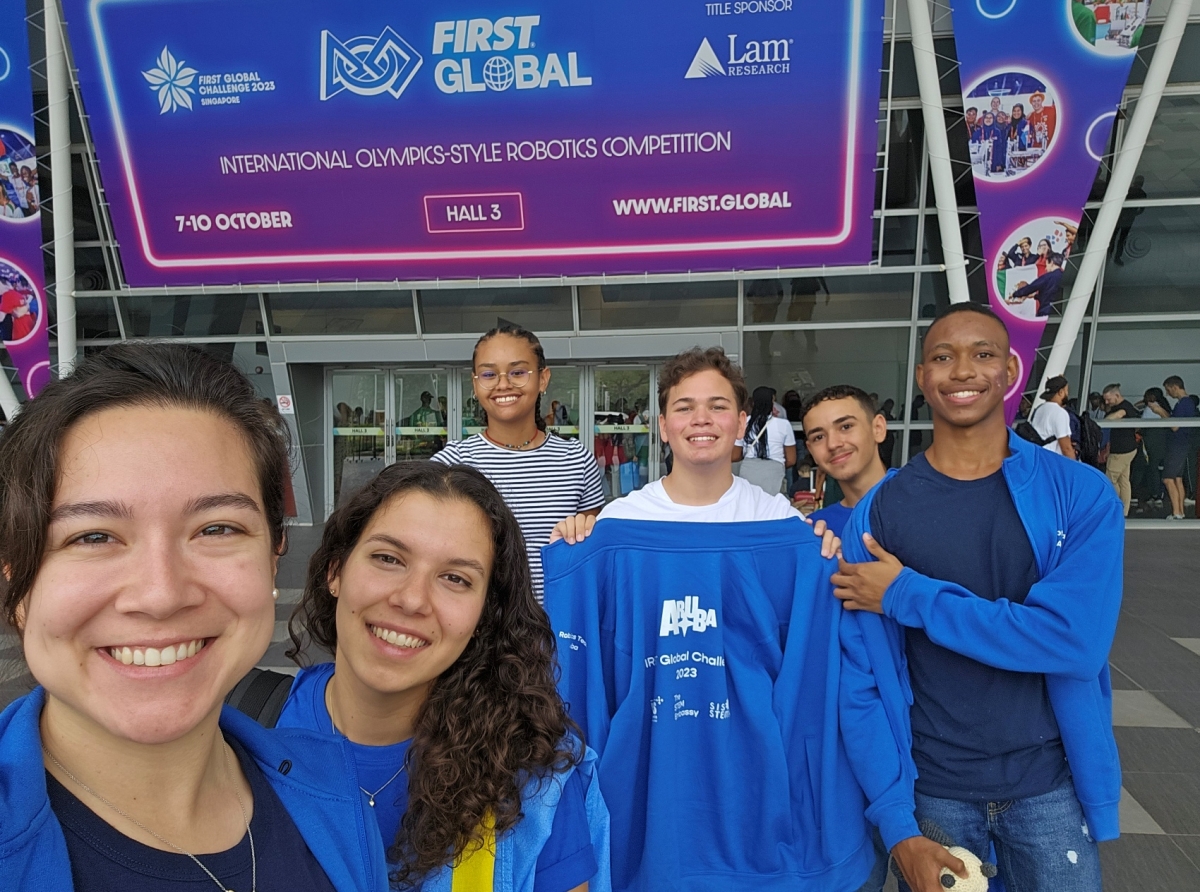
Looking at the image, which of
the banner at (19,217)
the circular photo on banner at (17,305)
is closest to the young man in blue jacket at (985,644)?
the banner at (19,217)

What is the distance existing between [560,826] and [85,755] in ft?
2.77

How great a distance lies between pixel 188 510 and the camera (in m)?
0.85

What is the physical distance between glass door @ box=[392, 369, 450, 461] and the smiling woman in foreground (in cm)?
1103

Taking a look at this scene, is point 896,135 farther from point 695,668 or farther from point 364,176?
point 695,668

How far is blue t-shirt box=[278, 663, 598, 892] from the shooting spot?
1.37 meters

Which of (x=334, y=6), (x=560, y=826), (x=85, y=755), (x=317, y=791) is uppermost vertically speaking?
(x=334, y=6)

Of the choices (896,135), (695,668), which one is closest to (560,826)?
(695,668)

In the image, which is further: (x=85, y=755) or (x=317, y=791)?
(x=317, y=791)

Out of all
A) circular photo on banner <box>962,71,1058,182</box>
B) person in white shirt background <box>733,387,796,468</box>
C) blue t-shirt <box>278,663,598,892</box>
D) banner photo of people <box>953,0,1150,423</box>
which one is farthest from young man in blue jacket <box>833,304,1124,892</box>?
circular photo on banner <box>962,71,1058,182</box>

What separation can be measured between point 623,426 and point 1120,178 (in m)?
7.14

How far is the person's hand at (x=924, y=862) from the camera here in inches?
69.4

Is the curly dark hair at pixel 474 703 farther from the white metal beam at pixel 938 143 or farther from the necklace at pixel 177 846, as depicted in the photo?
the white metal beam at pixel 938 143

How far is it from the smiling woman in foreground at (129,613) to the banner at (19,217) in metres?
12.2

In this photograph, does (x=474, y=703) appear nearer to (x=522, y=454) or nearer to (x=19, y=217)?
(x=522, y=454)
